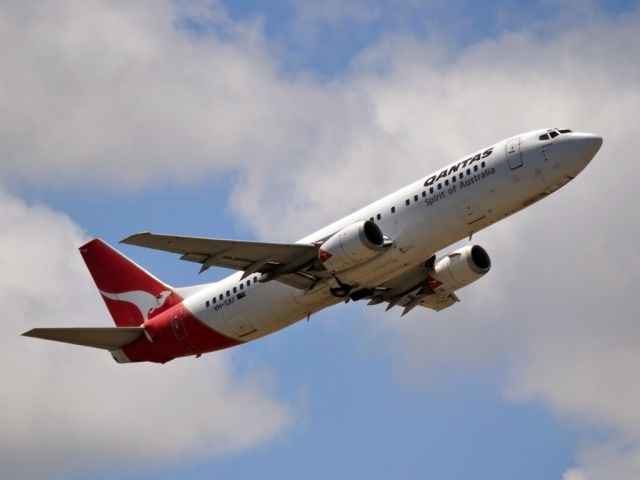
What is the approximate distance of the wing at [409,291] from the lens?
2335 inches

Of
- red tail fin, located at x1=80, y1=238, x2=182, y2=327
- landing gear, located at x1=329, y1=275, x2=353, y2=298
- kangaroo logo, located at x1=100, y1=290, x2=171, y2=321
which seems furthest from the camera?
red tail fin, located at x1=80, y1=238, x2=182, y2=327

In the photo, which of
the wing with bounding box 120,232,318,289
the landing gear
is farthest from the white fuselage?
the wing with bounding box 120,232,318,289

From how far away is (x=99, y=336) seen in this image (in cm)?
5994

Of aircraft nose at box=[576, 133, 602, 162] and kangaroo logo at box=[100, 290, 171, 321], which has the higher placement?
kangaroo logo at box=[100, 290, 171, 321]

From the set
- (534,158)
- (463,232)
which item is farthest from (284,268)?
(534,158)

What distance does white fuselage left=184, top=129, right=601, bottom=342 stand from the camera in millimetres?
50812

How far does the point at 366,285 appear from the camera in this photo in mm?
54031

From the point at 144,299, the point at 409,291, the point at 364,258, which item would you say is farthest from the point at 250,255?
the point at 144,299

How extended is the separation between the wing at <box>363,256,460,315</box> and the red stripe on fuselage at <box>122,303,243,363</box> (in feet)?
25.0

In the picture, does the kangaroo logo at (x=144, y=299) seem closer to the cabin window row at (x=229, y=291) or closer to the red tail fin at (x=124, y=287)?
the red tail fin at (x=124, y=287)

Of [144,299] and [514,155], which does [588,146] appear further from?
[144,299]

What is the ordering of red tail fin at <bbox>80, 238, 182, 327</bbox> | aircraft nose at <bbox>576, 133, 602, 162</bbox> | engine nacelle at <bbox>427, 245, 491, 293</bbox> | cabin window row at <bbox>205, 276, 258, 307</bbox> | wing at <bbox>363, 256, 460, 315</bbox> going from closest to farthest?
aircraft nose at <bbox>576, 133, 602, 162</bbox> → cabin window row at <bbox>205, 276, 258, 307</bbox> → engine nacelle at <bbox>427, 245, 491, 293</bbox> → wing at <bbox>363, 256, 460, 315</bbox> → red tail fin at <bbox>80, 238, 182, 327</bbox>

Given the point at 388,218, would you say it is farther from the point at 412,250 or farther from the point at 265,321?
the point at 265,321

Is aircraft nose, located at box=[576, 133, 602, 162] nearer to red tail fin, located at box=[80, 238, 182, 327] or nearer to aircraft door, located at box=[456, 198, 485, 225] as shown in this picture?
aircraft door, located at box=[456, 198, 485, 225]
